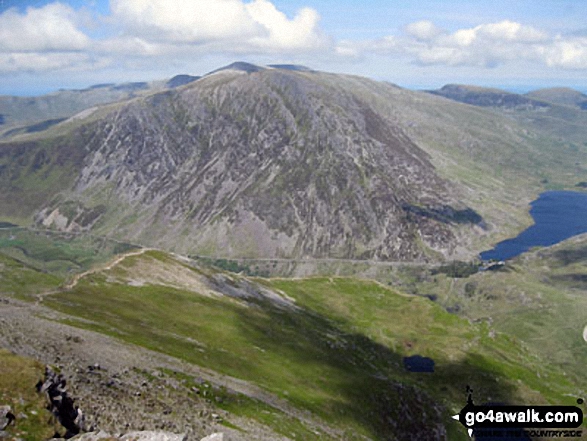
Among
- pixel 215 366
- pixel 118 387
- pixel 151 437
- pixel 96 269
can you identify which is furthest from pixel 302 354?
pixel 151 437

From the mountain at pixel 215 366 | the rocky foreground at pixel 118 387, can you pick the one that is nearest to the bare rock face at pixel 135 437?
the rocky foreground at pixel 118 387

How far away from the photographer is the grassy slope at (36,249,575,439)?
10123 centimetres

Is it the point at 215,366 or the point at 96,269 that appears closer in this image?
the point at 215,366

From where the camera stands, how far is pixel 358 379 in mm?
129125

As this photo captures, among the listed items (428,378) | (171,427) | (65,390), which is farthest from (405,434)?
(65,390)

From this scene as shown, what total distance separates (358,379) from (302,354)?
55.9ft

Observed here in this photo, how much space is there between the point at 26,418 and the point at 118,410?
14.0 metres

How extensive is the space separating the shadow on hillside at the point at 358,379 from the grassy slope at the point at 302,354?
0.43 m

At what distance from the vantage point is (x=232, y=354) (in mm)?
111625

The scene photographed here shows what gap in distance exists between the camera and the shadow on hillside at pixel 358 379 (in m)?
106

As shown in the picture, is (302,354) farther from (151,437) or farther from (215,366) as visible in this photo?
(151,437)

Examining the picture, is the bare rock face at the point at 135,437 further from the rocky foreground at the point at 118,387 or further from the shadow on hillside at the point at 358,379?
the shadow on hillside at the point at 358,379

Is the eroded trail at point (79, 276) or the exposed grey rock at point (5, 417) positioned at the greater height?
the exposed grey rock at point (5, 417)

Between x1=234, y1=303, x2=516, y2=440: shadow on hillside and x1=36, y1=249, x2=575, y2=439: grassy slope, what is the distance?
429 millimetres
